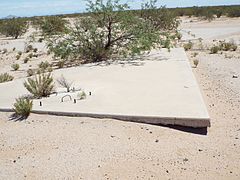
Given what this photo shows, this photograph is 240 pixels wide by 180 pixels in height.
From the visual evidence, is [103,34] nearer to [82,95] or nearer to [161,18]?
[82,95]

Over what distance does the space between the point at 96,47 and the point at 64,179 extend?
544 inches

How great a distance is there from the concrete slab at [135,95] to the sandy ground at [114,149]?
0.29 meters

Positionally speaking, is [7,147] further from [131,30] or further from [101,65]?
[131,30]

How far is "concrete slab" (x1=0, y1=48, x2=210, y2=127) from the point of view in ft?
29.3

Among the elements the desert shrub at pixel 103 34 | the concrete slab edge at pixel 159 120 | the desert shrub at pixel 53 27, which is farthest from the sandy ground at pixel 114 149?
the desert shrub at pixel 53 27

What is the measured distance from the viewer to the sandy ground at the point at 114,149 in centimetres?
683

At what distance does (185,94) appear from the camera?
10.6 m

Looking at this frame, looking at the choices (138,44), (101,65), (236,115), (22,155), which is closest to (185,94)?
(236,115)

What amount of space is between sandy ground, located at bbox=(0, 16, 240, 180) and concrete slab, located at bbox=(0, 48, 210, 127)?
0.29 metres

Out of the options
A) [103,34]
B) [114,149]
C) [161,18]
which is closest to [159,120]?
[114,149]

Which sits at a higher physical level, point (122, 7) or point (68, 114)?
point (122, 7)

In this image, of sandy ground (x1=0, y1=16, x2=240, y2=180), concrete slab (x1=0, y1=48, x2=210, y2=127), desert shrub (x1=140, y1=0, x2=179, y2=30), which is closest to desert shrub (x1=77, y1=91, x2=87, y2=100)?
concrete slab (x1=0, y1=48, x2=210, y2=127)

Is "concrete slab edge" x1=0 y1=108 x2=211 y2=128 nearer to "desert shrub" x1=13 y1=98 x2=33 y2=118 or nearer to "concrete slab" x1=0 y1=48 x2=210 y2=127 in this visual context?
"concrete slab" x1=0 y1=48 x2=210 y2=127

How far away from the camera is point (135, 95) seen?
35.5 ft
